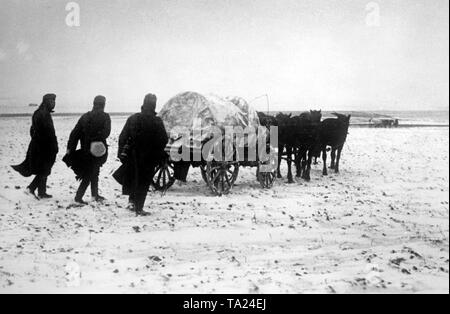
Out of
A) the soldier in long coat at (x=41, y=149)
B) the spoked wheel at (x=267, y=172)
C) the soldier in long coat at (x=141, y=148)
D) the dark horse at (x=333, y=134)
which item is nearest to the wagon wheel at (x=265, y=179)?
the spoked wheel at (x=267, y=172)

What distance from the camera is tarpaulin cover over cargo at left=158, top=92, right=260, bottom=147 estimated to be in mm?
8547

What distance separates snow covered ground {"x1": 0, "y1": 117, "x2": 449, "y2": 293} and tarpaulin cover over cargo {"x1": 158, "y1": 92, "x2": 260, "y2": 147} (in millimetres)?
1377

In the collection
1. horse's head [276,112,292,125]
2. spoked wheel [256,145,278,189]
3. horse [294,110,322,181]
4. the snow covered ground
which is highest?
horse's head [276,112,292,125]

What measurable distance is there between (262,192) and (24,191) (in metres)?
5.01

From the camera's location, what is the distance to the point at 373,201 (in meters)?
8.01

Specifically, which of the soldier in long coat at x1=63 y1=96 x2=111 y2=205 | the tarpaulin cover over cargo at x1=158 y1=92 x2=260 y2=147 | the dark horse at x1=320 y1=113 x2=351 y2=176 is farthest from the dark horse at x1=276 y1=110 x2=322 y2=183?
the soldier in long coat at x1=63 y1=96 x2=111 y2=205

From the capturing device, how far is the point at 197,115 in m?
8.62

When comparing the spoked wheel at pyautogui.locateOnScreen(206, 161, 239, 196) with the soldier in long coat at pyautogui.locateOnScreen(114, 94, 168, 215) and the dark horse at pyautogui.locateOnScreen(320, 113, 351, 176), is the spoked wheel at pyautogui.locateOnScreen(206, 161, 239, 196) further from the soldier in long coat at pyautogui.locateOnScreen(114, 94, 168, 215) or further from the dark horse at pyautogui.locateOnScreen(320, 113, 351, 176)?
the dark horse at pyautogui.locateOnScreen(320, 113, 351, 176)

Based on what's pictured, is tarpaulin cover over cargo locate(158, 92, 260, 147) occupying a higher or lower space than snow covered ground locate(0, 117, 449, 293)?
higher

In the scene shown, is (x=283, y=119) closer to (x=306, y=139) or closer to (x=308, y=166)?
(x=306, y=139)

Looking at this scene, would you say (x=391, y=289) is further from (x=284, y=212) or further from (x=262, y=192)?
(x=262, y=192)

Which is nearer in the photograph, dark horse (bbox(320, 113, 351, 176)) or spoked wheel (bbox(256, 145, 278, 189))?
spoked wheel (bbox(256, 145, 278, 189))

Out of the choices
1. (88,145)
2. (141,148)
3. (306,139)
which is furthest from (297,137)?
(88,145)

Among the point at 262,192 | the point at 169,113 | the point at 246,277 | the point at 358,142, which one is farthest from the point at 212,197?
the point at 358,142
